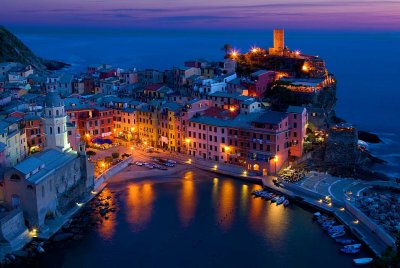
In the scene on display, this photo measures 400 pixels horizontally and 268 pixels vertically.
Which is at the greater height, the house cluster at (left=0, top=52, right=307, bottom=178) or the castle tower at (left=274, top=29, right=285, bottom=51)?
the castle tower at (left=274, top=29, right=285, bottom=51)

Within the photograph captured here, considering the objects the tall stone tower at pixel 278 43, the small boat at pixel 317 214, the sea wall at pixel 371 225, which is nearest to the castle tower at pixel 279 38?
the tall stone tower at pixel 278 43

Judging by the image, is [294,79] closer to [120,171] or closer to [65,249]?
[120,171]

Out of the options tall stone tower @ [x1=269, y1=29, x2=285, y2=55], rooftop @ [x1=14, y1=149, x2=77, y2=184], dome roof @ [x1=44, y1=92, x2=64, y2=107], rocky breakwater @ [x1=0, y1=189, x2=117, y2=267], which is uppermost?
tall stone tower @ [x1=269, y1=29, x2=285, y2=55]

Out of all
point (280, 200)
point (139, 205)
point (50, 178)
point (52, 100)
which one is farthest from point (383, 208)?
point (52, 100)

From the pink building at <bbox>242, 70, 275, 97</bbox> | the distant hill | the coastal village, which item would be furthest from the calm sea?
the distant hill

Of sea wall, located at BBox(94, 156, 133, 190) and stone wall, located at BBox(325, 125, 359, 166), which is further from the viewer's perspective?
stone wall, located at BBox(325, 125, 359, 166)

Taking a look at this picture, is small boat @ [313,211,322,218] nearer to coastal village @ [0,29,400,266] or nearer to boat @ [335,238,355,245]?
coastal village @ [0,29,400,266]
